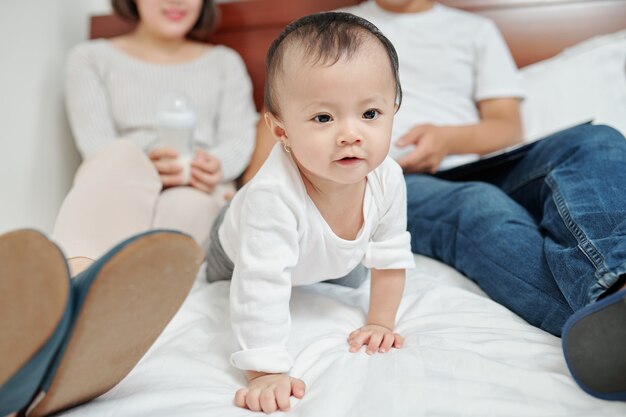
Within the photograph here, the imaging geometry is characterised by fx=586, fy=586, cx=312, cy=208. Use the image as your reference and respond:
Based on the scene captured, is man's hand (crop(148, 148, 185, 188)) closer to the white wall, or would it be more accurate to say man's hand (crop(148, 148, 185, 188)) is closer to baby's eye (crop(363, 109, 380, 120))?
the white wall

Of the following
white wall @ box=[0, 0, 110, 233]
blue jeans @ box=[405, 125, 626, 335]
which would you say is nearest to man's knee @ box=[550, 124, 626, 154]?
blue jeans @ box=[405, 125, 626, 335]

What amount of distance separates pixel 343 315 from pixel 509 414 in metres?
0.34

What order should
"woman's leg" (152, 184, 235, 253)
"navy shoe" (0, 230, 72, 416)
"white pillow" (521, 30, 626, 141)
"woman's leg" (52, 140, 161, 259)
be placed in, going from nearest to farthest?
"navy shoe" (0, 230, 72, 416)
"woman's leg" (52, 140, 161, 259)
"woman's leg" (152, 184, 235, 253)
"white pillow" (521, 30, 626, 141)

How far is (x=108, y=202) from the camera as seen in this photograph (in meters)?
1.05

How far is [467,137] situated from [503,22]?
548 mm

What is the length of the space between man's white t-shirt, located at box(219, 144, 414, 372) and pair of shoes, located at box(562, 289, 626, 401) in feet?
0.94

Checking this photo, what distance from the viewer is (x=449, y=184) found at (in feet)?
3.85

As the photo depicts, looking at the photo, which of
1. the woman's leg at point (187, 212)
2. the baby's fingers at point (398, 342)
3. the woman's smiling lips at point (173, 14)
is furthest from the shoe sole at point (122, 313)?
the woman's smiling lips at point (173, 14)

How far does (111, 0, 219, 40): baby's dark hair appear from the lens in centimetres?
162

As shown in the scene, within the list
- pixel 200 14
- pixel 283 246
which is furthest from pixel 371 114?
pixel 200 14

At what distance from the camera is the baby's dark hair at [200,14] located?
162 centimetres

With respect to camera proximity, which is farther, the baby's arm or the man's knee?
the man's knee

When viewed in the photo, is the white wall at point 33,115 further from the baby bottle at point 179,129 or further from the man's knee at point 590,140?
the man's knee at point 590,140

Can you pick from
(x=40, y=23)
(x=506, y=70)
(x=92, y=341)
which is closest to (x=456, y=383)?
(x=92, y=341)
